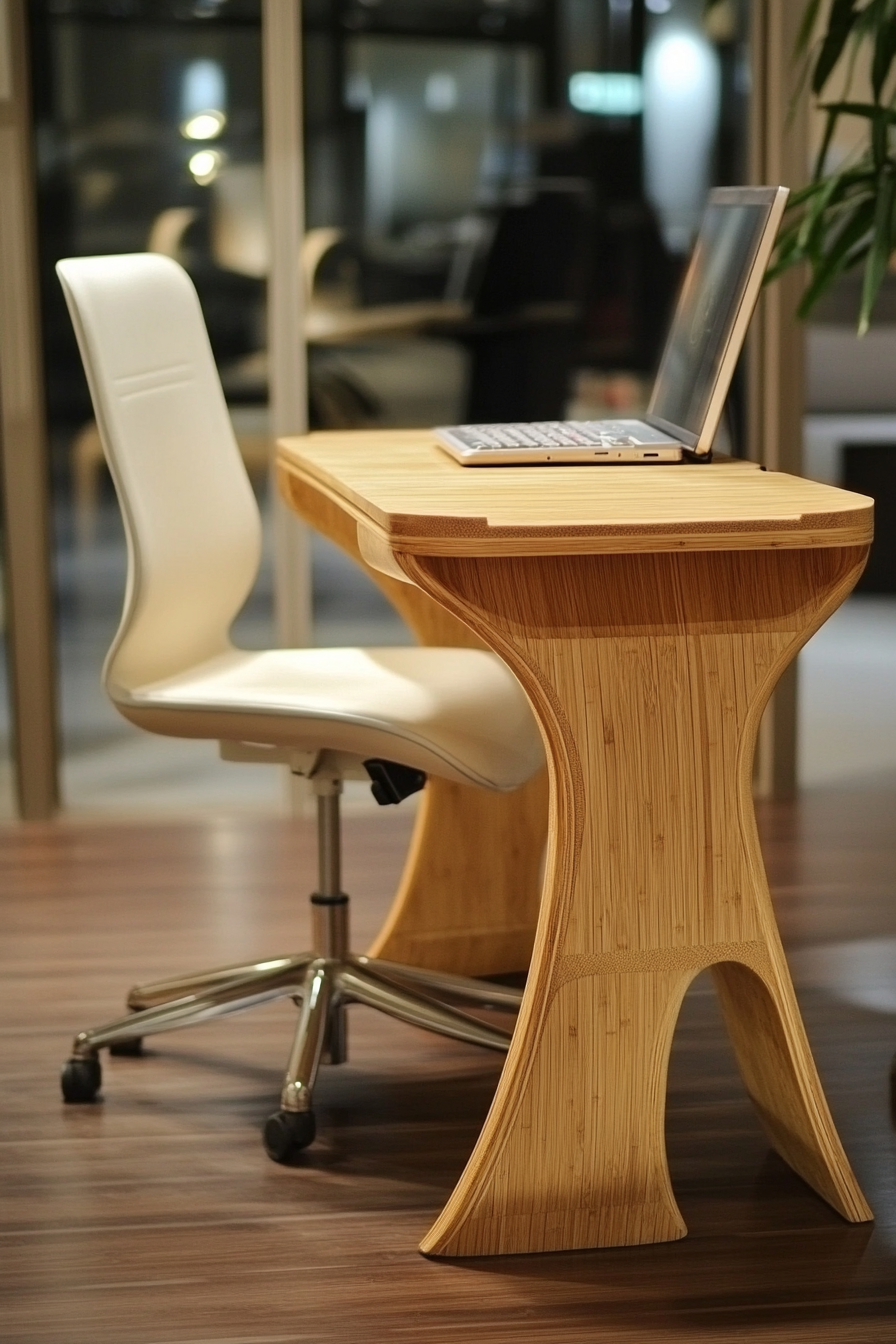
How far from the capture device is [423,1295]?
1.89 meters

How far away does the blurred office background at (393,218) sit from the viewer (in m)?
3.79

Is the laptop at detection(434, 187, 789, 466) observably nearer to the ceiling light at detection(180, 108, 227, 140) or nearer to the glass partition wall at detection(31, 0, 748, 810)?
the glass partition wall at detection(31, 0, 748, 810)

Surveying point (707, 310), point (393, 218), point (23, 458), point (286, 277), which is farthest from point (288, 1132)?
point (393, 218)

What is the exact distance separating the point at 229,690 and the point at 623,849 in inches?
24.8

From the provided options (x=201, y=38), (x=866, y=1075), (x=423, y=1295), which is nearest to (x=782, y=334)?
(x=201, y=38)

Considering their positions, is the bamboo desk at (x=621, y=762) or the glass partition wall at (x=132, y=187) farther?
the glass partition wall at (x=132, y=187)

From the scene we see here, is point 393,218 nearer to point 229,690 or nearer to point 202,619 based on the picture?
point 202,619

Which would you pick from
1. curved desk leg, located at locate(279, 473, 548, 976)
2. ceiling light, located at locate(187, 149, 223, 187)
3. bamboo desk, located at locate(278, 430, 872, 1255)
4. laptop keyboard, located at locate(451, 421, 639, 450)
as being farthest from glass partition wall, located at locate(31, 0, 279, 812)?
bamboo desk, located at locate(278, 430, 872, 1255)

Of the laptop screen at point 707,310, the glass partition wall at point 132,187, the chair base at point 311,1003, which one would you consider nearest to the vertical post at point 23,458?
the glass partition wall at point 132,187

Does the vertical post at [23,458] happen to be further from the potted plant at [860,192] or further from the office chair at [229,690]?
the potted plant at [860,192]

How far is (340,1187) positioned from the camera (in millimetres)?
2145

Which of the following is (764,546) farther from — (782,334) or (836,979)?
(782,334)

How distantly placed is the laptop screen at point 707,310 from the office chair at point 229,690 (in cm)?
44

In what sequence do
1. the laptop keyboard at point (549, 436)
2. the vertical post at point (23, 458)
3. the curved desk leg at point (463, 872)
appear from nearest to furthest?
the laptop keyboard at point (549, 436) → the curved desk leg at point (463, 872) → the vertical post at point (23, 458)
